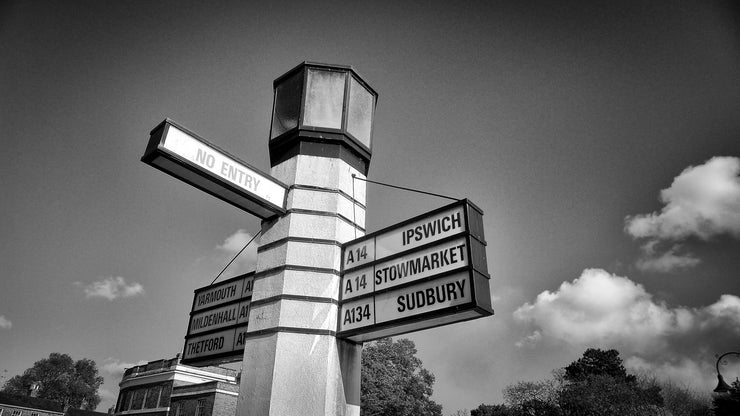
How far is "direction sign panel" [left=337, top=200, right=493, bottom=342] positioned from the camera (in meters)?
5.36

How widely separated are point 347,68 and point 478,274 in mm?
4810

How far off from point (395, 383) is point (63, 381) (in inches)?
3326

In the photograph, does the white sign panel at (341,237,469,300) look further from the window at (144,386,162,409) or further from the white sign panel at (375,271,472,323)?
the window at (144,386,162,409)

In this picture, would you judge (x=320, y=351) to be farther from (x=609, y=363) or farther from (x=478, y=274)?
(x=609, y=363)

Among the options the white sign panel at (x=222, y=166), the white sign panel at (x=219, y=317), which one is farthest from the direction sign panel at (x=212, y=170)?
the white sign panel at (x=219, y=317)

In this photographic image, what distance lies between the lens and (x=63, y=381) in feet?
304

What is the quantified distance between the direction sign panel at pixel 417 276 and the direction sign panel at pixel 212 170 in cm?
166

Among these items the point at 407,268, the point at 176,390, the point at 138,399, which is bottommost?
the point at 407,268

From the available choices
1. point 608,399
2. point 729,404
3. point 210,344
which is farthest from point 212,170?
point 608,399

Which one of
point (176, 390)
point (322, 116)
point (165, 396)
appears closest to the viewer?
point (322, 116)

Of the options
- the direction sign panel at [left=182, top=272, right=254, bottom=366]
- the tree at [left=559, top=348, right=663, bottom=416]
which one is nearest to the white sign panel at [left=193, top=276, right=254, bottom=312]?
the direction sign panel at [left=182, top=272, right=254, bottom=366]

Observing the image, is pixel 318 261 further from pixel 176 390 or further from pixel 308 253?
pixel 176 390

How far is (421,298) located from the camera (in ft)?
18.6

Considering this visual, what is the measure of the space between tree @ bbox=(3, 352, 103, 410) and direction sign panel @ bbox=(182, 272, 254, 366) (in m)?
104
